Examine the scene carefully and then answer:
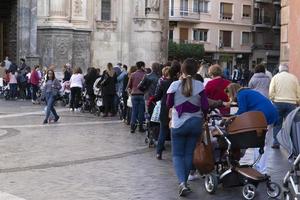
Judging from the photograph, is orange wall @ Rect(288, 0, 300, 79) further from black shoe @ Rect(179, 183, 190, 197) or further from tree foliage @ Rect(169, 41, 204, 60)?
tree foliage @ Rect(169, 41, 204, 60)

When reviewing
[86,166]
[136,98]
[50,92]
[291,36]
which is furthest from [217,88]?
[50,92]

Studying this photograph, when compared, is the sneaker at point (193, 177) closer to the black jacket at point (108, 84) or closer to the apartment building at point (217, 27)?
the black jacket at point (108, 84)

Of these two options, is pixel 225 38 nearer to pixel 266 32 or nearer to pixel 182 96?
pixel 266 32

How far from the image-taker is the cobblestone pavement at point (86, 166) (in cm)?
973

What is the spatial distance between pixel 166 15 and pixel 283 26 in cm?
2223

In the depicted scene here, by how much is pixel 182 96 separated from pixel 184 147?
76cm

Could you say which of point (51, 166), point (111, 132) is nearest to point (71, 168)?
point (51, 166)

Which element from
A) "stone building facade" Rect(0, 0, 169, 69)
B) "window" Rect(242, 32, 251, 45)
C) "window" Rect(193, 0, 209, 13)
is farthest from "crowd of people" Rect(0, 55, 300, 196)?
"window" Rect(242, 32, 251, 45)

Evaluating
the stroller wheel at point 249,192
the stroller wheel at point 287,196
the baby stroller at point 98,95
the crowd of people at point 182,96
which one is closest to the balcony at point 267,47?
the crowd of people at point 182,96

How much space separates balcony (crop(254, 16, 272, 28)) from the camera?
260 ft

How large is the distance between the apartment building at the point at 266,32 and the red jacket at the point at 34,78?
5269 cm

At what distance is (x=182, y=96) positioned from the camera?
31.4 ft

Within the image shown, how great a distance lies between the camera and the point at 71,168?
11.8 metres

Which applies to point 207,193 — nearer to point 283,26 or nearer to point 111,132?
point 283,26
